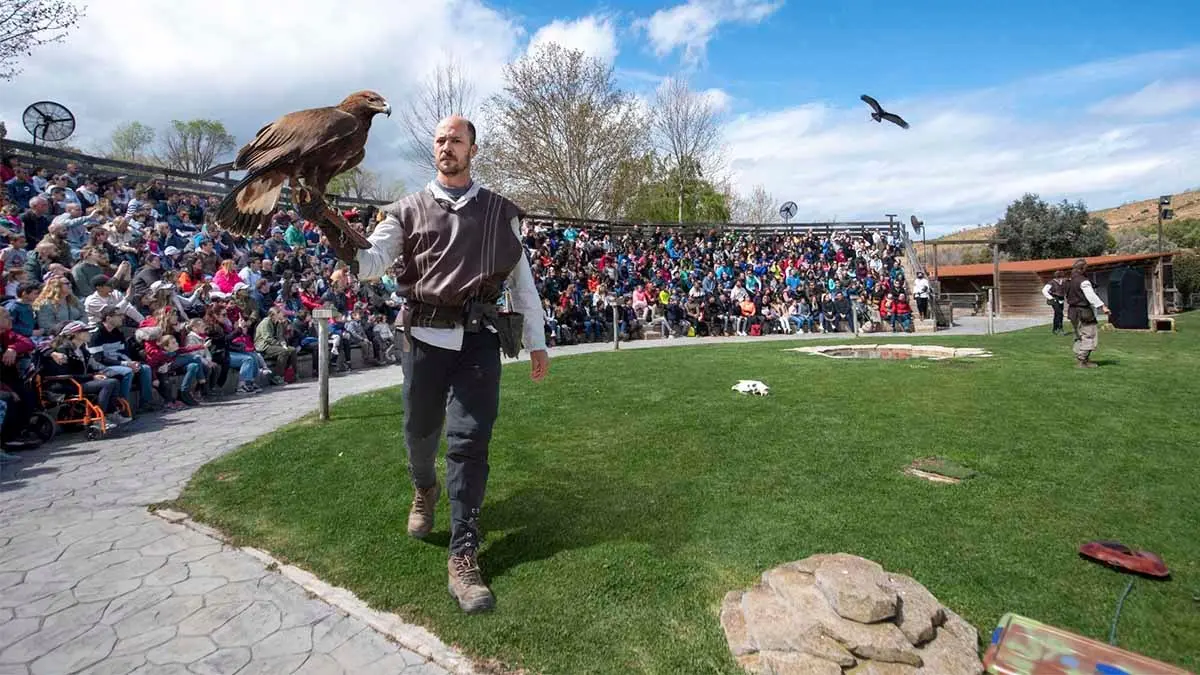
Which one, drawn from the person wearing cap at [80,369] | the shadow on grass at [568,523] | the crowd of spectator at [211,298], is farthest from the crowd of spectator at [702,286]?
the shadow on grass at [568,523]

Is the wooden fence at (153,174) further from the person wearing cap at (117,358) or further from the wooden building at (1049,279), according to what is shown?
the wooden building at (1049,279)

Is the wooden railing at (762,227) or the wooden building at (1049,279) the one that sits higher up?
the wooden railing at (762,227)

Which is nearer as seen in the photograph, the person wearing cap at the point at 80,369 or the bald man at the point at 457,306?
the bald man at the point at 457,306

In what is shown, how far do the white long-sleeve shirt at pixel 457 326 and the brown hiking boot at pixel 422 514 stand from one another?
991mm

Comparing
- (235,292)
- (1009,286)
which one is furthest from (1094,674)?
Answer: (1009,286)

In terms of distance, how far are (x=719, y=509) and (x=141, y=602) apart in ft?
9.83

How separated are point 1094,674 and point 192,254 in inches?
516

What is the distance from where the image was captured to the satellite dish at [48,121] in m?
13.0

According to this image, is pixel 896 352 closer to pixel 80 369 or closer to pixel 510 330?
pixel 510 330

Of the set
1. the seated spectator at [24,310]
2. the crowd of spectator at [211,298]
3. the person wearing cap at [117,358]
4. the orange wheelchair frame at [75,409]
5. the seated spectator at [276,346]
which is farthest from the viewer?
the seated spectator at [276,346]

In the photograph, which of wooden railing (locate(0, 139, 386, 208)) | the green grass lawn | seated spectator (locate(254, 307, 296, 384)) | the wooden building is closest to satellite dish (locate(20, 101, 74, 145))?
wooden railing (locate(0, 139, 386, 208))

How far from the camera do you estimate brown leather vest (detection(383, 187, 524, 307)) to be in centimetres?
289

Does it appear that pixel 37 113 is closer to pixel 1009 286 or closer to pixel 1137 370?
pixel 1137 370

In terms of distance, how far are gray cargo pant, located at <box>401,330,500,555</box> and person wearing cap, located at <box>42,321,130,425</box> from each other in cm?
585
